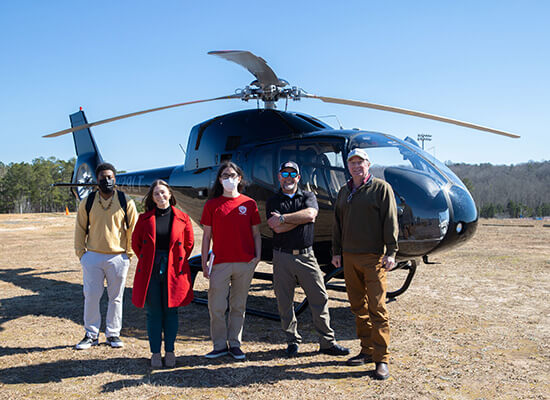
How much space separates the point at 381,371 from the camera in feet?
11.8

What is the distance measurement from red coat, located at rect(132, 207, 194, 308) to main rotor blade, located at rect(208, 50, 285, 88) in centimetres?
197

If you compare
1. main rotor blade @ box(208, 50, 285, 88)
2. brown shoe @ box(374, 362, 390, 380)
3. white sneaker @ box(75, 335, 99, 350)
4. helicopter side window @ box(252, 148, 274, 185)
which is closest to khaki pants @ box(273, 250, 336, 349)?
brown shoe @ box(374, 362, 390, 380)

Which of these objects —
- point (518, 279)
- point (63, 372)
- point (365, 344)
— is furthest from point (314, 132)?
point (518, 279)

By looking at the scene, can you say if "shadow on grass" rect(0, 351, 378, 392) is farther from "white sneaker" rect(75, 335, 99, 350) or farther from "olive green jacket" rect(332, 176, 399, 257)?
"olive green jacket" rect(332, 176, 399, 257)

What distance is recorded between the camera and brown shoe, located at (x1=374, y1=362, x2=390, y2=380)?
11.8ft

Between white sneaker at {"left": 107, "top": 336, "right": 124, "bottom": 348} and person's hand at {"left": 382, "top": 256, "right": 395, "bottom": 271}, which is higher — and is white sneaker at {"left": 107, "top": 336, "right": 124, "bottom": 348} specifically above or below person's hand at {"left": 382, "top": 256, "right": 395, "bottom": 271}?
below

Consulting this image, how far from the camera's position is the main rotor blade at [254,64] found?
475cm

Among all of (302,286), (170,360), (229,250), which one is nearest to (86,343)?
(170,360)

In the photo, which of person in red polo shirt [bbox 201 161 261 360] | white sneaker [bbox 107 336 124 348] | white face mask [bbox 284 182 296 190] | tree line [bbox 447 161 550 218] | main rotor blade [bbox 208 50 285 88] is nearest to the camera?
person in red polo shirt [bbox 201 161 261 360]

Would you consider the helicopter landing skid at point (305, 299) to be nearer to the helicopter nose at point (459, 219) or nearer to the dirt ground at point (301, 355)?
the dirt ground at point (301, 355)

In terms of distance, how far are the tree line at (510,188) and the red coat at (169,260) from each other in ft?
194

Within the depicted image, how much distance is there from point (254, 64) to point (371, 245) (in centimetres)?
289

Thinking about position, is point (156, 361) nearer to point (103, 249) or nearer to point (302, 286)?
point (103, 249)

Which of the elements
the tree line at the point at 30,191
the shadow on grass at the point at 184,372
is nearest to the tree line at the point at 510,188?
the shadow on grass at the point at 184,372
